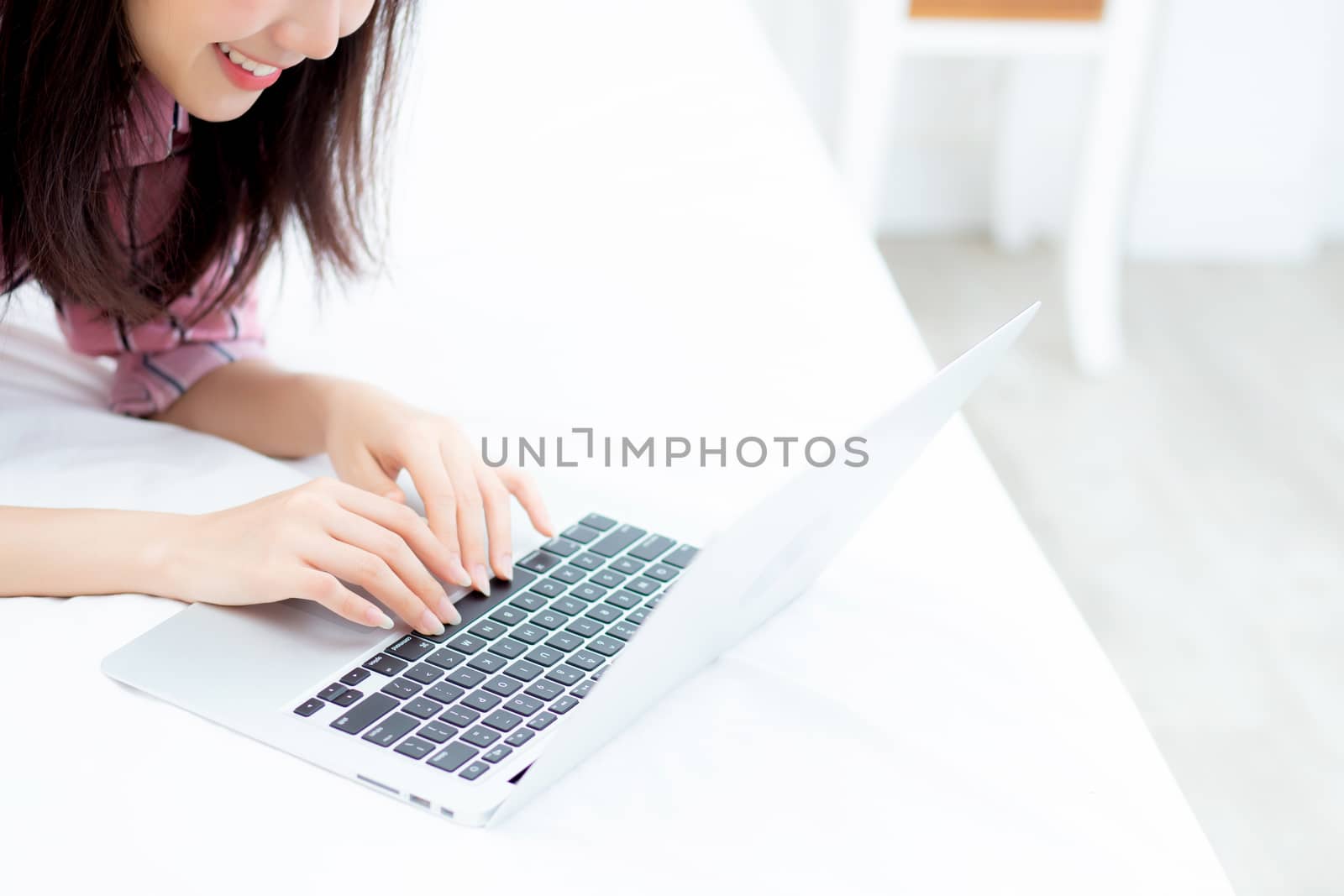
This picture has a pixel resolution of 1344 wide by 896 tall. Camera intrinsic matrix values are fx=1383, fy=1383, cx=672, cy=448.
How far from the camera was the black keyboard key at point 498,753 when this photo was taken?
21.4 inches

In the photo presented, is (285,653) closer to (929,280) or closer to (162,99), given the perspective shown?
(162,99)

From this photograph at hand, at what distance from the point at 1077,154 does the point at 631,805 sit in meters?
2.12

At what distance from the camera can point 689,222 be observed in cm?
111

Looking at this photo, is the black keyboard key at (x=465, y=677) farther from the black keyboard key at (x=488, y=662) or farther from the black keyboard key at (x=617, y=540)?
the black keyboard key at (x=617, y=540)

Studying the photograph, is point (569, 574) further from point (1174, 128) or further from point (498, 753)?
point (1174, 128)

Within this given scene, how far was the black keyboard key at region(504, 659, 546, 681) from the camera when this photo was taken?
0.60 meters

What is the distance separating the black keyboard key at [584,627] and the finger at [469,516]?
5 cm

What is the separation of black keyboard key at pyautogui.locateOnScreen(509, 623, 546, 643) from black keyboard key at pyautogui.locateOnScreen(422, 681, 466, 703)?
49 mm

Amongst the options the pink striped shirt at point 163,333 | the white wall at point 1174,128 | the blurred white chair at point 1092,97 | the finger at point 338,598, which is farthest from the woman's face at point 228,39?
the white wall at point 1174,128

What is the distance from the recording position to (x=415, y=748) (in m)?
0.54

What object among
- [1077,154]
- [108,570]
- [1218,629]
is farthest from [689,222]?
[1077,154]

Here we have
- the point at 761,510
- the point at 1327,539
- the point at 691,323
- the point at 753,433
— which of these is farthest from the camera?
the point at 1327,539

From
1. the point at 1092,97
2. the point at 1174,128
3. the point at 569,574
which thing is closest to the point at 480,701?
the point at 569,574

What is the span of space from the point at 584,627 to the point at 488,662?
2.1 inches
